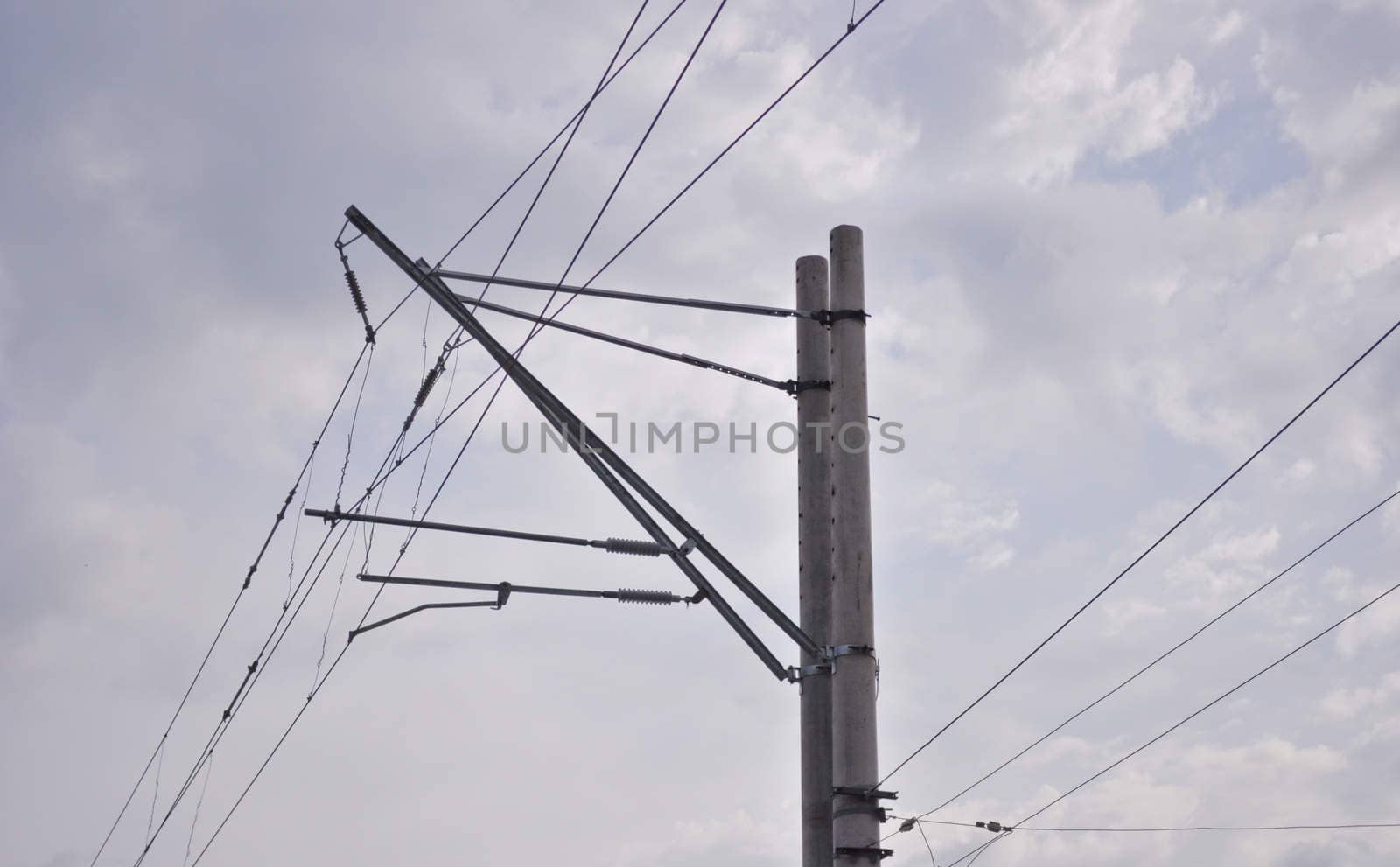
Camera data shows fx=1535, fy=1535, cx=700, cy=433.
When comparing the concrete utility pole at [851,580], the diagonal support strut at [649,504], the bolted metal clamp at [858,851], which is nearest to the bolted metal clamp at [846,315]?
the concrete utility pole at [851,580]

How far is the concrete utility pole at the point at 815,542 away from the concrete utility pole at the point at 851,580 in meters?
0.38

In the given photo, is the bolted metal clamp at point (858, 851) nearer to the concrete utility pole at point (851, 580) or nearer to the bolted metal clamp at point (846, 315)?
the concrete utility pole at point (851, 580)

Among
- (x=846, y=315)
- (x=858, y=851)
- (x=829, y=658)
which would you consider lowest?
(x=858, y=851)

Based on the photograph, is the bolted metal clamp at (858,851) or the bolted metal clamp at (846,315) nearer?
the bolted metal clamp at (858,851)

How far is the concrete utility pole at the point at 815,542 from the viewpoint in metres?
10.9

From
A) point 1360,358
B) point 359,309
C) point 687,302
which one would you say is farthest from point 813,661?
point 359,309

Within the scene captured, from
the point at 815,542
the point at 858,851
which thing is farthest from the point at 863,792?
the point at 815,542

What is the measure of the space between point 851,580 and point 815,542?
3.44 ft

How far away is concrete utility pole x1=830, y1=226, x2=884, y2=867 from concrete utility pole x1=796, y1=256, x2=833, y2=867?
0.38m

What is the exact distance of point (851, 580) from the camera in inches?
421

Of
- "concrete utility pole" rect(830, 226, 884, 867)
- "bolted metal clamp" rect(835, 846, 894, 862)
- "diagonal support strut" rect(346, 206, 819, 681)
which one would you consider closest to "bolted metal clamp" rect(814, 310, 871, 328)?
"concrete utility pole" rect(830, 226, 884, 867)

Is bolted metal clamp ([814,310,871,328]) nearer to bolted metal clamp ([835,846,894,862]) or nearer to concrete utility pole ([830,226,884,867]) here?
concrete utility pole ([830,226,884,867])

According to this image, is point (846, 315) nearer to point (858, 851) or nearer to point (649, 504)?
point (649, 504)

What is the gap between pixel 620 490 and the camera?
35.8ft
